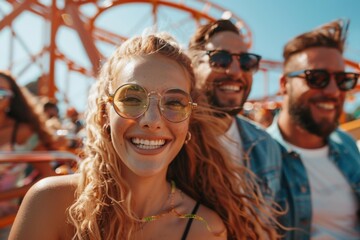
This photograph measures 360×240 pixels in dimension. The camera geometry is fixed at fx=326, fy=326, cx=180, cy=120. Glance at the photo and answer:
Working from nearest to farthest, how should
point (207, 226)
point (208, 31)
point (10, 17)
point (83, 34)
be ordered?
1. point (207, 226)
2. point (208, 31)
3. point (83, 34)
4. point (10, 17)

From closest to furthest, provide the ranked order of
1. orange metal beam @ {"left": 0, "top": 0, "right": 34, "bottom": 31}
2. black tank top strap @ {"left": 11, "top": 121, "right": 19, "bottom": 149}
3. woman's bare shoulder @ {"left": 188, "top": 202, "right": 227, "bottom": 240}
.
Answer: woman's bare shoulder @ {"left": 188, "top": 202, "right": 227, "bottom": 240} → black tank top strap @ {"left": 11, "top": 121, "right": 19, "bottom": 149} → orange metal beam @ {"left": 0, "top": 0, "right": 34, "bottom": 31}

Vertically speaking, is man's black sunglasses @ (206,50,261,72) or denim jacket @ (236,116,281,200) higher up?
man's black sunglasses @ (206,50,261,72)

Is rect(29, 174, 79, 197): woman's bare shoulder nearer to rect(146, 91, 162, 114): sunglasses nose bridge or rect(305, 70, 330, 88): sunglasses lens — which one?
rect(146, 91, 162, 114): sunglasses nose bridge

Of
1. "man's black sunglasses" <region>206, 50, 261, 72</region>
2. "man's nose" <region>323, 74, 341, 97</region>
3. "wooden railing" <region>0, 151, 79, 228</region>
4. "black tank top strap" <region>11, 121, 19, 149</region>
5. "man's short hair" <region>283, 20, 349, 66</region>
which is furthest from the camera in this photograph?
"black tank top strap" <region>11, 121, 19, 149</region>

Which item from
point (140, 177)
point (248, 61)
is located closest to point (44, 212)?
point (140, 177)

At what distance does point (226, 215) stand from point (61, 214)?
642 millimetres

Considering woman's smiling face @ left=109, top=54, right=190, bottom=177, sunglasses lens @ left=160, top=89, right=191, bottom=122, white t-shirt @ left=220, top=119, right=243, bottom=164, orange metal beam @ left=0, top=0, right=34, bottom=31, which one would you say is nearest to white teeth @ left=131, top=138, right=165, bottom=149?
woman's smiling face @ left=109, top=54, right=190, bottom=177

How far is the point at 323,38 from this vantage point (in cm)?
212

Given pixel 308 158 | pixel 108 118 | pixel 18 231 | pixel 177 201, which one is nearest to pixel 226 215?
pixel 177 201

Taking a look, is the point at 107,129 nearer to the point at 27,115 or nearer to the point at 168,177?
the point at 168,177

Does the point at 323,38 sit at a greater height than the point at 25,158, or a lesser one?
greater

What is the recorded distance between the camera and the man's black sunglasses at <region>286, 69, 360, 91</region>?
1.98 meters

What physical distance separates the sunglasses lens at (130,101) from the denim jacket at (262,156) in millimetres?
781

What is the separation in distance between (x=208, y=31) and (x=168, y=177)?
984 millimetres
